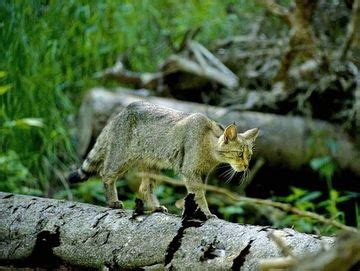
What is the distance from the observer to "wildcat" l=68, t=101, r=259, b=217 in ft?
13.5

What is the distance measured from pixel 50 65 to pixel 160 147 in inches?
108

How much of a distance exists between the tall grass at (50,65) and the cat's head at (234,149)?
1924 millimetres

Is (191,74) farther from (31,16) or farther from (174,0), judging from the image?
(174,0)

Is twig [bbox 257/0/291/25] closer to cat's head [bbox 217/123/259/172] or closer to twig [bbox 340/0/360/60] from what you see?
twig [bbox 340/0/360/60]

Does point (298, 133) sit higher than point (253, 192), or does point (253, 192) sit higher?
point (298, 133)

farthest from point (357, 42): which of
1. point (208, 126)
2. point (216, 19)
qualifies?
point (216, 19)

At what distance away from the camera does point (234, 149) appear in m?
4.07

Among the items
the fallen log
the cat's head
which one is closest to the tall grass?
the fallen log

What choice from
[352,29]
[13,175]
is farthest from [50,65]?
[352,29]

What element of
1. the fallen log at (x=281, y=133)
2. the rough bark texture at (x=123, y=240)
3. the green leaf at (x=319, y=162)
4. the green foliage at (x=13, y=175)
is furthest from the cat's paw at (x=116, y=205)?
the green leaf at (x=319, y=162)

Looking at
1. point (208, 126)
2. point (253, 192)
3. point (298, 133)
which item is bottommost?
point (253, 192)

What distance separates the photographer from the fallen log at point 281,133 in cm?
631

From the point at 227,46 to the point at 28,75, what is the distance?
291cm

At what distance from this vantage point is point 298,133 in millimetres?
6398
